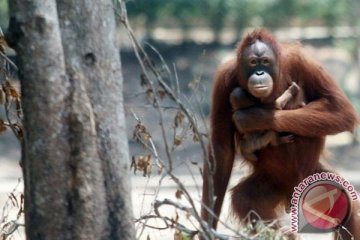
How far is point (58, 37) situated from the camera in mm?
3621

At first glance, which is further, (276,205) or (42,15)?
(276,205)

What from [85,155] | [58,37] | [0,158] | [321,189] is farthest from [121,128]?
[0,158]

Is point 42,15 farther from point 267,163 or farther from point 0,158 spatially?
point 0,158

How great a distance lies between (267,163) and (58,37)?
214 cm

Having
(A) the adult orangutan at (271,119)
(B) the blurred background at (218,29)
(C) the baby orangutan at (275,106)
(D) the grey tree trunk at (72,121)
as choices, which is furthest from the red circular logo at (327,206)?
(B) the blurred background at (218,29)

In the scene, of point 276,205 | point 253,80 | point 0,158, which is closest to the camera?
point 253,80

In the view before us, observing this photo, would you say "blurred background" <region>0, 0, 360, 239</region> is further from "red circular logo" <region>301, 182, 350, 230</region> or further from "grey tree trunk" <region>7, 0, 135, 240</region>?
"grey tree trunk" <region>7, 0, 135, 240</region>

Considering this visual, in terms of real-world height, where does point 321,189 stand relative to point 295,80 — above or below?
below

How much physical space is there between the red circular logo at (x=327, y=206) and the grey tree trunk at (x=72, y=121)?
1.64 metres

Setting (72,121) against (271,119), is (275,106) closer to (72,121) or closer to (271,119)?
(271,119)

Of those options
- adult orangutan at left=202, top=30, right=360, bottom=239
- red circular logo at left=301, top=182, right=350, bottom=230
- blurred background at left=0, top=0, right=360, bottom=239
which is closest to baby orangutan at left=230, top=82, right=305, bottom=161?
adult orangutan at left=202, top=30, right=360, bottom=239

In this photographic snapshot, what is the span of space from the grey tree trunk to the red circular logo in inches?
64.5

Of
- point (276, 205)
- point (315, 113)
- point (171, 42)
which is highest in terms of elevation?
point (171, 42)

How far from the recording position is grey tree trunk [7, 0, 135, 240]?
3629mm
